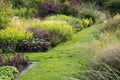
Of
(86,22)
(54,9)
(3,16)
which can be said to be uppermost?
(3,16)

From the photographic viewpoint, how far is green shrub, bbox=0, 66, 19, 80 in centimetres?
730

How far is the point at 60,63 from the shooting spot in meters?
8.88

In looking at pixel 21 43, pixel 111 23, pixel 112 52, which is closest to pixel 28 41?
pixel 21 43

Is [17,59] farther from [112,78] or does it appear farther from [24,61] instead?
[112,78]

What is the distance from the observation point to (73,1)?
20.0 meters

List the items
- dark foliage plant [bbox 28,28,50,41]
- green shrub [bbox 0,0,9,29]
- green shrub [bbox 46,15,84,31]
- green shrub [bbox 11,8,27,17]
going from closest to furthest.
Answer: dark foliage plant [bbox 28,28,50,41], green shrub [bbox 0,0,9,29], green shrub [bbox 46,15,84,31], green shrub [bbox 11,8,27,17]

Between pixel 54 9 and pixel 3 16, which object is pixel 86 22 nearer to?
pixel 54 9

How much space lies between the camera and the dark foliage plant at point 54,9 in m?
18.8

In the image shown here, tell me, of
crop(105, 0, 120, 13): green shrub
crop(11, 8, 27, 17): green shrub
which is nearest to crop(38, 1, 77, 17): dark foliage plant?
crop(11, 8, 27, 17): green shrub

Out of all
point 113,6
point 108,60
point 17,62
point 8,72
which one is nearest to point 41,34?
point 17,62

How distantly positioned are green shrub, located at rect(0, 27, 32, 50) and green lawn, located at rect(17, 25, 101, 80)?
101cm

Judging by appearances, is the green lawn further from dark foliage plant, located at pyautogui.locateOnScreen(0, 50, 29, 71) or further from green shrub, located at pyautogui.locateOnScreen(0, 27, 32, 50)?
green shrub, located at pyautogui.locateOnScreen(0, 27, 32, 50)

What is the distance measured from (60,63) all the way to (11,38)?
2949mm

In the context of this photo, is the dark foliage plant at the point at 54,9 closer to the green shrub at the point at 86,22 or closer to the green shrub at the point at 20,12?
the green shrub at the point at 20,12
